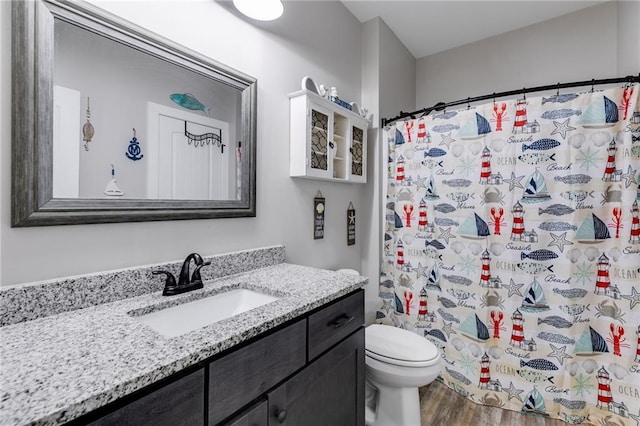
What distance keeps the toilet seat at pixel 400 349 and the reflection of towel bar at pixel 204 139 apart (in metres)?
1.28

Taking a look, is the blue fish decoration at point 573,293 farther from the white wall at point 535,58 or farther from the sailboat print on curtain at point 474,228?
the white wall at point 535,58

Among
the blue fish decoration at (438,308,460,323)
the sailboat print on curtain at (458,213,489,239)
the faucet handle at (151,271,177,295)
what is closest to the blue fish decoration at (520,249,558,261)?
the sailboat print on curtain at (458,213,489,239)

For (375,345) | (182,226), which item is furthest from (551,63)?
(182,226)

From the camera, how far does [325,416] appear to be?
1093mm

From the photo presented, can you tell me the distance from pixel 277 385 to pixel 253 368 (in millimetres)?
124

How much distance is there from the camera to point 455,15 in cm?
234

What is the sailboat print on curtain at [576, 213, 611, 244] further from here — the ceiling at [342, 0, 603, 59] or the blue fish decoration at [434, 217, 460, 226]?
the ceiling at [342, 0, 603, 59]

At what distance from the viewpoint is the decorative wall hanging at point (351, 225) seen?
224 centimetres

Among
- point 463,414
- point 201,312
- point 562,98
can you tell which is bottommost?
point 463,414

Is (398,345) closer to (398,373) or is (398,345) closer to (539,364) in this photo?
(398,373)

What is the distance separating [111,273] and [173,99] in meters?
0.68

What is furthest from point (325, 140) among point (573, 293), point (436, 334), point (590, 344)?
point (590, 344)

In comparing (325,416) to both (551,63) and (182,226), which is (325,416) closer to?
(182,226)

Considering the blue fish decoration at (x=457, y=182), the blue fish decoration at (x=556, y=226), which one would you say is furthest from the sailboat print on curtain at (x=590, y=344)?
the blue fish decoration at (x=457, y=182)
